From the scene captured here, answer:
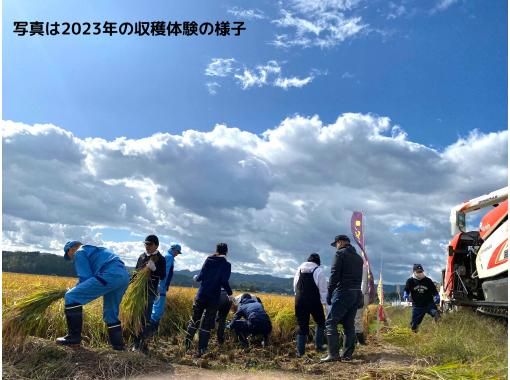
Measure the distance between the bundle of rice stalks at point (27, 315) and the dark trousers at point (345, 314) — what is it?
4.17 m

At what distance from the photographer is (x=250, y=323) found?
32.2 ft

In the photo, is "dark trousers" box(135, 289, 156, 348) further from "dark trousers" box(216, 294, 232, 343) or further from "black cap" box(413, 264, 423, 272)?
"black cap" box(413, 264, 423, 272)

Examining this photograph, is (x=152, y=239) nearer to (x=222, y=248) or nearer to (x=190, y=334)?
(x=222, y=248)

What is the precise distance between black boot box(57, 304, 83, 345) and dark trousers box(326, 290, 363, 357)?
380cm

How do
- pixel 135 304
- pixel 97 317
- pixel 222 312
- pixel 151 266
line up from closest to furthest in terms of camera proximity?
1. pixel 135 304
2. pixel 151 266
3. pixel 97 317
4. pixel 222 312

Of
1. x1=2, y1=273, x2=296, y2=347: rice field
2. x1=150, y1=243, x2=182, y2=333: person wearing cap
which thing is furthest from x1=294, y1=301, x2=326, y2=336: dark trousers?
x1=150, y1=243, x2=182, y2=333: person wearing cap

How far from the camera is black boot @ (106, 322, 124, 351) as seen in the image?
7516 millimetres

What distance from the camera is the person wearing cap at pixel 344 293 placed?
8336 millimetres

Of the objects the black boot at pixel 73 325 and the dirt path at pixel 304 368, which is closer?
the dirt path at pixel 304 368

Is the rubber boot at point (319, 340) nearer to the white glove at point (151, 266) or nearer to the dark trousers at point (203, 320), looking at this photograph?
the dark trousers at point (203, 320)

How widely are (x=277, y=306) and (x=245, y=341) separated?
9.57 ft

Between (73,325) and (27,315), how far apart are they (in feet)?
2.42

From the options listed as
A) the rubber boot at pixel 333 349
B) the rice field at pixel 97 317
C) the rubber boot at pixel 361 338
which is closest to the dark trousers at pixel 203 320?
the rice field at pixel 97 317

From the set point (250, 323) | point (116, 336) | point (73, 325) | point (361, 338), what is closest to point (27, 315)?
point (73, 325)
